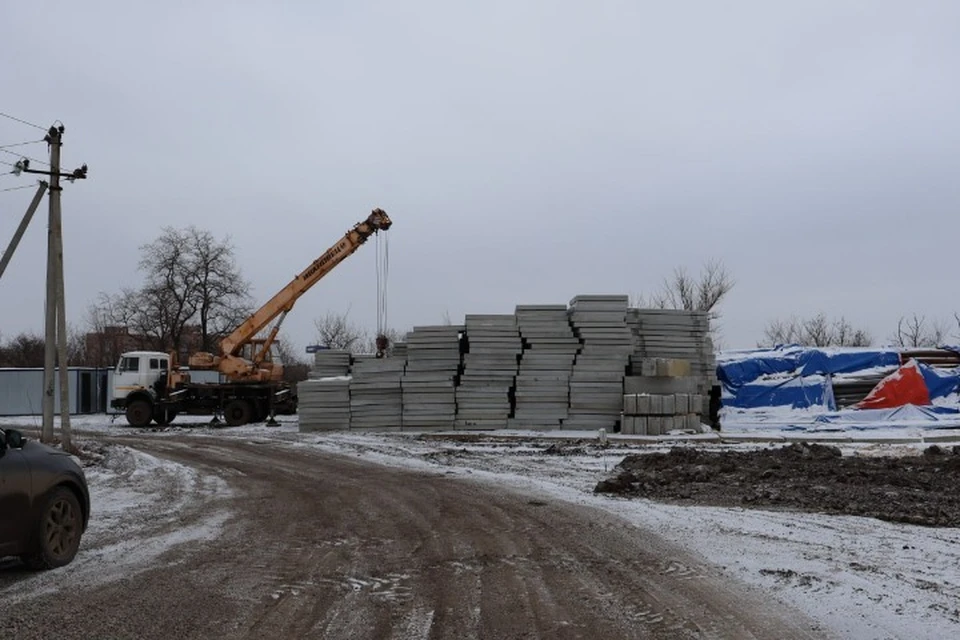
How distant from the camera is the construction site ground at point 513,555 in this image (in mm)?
5965

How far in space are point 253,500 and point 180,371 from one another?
961 inches

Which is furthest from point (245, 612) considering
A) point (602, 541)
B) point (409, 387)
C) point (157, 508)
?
point (409, 387)

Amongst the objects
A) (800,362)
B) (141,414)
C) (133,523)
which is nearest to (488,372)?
(800,362)

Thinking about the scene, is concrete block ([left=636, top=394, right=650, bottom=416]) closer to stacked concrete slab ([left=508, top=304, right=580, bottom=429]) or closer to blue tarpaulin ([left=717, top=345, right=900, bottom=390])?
stacked concrete slab ([left=508, top=304, right=580, bottom=429])

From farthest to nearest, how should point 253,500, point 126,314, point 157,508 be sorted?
point 126,314 → point 253,500 → point 157,508

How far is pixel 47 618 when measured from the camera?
19.7ft

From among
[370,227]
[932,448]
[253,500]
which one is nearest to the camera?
[253,500]

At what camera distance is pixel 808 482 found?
13.7 metres

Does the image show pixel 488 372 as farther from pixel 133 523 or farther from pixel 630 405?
pixel 133 523

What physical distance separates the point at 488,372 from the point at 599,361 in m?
3.68

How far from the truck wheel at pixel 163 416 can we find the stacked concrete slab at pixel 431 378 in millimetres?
11550

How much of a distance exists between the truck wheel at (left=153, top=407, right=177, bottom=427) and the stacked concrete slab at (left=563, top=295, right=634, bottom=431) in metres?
16.7

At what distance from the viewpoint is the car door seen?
22.9 ft

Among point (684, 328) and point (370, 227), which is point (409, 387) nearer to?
point (370, 227)
